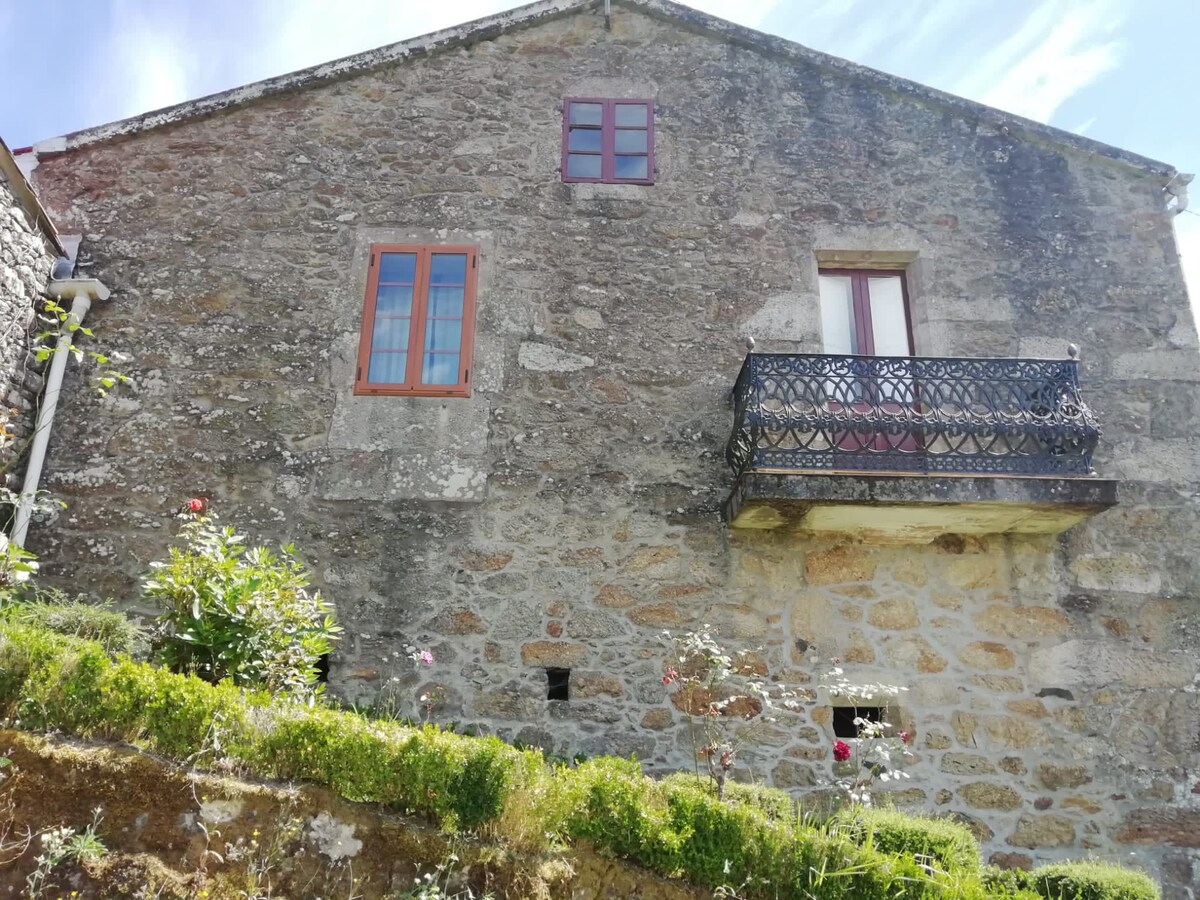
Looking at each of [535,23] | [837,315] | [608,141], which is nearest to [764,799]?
[837,315]

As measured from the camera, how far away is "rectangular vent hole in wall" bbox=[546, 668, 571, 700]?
5.96 metres

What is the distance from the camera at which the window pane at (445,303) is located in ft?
22.2

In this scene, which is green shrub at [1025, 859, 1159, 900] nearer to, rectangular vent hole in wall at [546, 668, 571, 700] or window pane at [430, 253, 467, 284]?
rectangular vent hole in wall at [546, 668, 571, 700]

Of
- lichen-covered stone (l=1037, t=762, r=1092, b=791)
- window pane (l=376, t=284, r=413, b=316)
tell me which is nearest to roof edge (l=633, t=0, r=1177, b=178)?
window pane (l=376, t=284, r=413, b=316)

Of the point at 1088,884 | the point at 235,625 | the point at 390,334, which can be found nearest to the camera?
the point at 1088,884

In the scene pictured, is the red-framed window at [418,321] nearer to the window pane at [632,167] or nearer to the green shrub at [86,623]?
the window pane at [632,167]

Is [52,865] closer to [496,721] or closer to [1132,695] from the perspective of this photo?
[496,721]

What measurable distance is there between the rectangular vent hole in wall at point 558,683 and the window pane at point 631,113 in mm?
4469

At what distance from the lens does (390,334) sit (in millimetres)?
6730

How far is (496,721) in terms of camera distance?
5.84m

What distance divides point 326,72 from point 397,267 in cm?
191

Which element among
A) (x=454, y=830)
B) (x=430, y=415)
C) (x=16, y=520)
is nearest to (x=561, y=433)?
(x=430, y=415)

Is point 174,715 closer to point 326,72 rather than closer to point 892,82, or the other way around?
point 326,72

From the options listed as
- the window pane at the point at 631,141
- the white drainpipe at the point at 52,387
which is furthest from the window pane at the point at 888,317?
the white drainpipe at the point at 52,387
